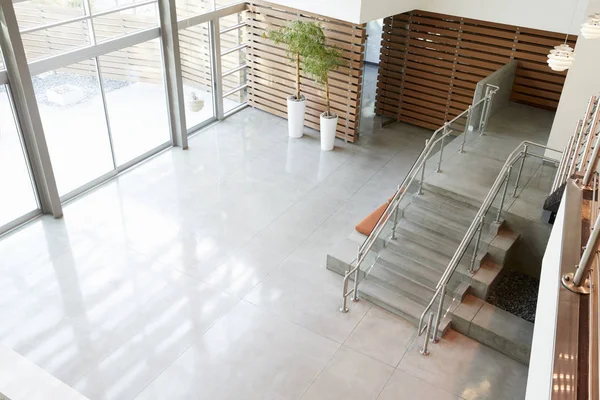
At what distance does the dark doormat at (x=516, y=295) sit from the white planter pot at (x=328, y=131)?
444 centimetres

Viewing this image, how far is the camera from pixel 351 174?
34.1ft

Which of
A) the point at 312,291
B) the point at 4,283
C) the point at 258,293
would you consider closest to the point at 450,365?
the point at 312,291

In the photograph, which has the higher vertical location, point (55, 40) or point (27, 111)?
point (55, 40)

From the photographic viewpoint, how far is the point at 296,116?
11.4 m

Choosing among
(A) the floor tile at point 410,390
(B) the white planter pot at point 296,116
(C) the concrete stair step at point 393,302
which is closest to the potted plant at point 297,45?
(B) the white planter pot at point 296,116

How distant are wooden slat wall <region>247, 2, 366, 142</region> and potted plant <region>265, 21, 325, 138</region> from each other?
10.7 inches

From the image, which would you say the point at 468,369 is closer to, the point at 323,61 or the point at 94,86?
the point at 323,61

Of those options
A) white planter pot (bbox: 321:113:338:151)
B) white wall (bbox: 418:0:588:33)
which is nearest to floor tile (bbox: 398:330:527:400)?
white planter pot (bbox: 321:113:338:151)

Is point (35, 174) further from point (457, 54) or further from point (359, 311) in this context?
point (457, 54)

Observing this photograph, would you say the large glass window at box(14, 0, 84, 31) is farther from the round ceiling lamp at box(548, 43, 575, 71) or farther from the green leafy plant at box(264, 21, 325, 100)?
the round ceiling lamp at box(548, 43, 575, 71)

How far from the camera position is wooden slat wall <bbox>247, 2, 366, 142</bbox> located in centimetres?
1063

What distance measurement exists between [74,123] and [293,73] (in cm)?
462

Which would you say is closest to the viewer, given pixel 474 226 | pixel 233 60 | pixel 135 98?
pixel 474 226

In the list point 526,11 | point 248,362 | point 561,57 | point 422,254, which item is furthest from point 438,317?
point 526,11
